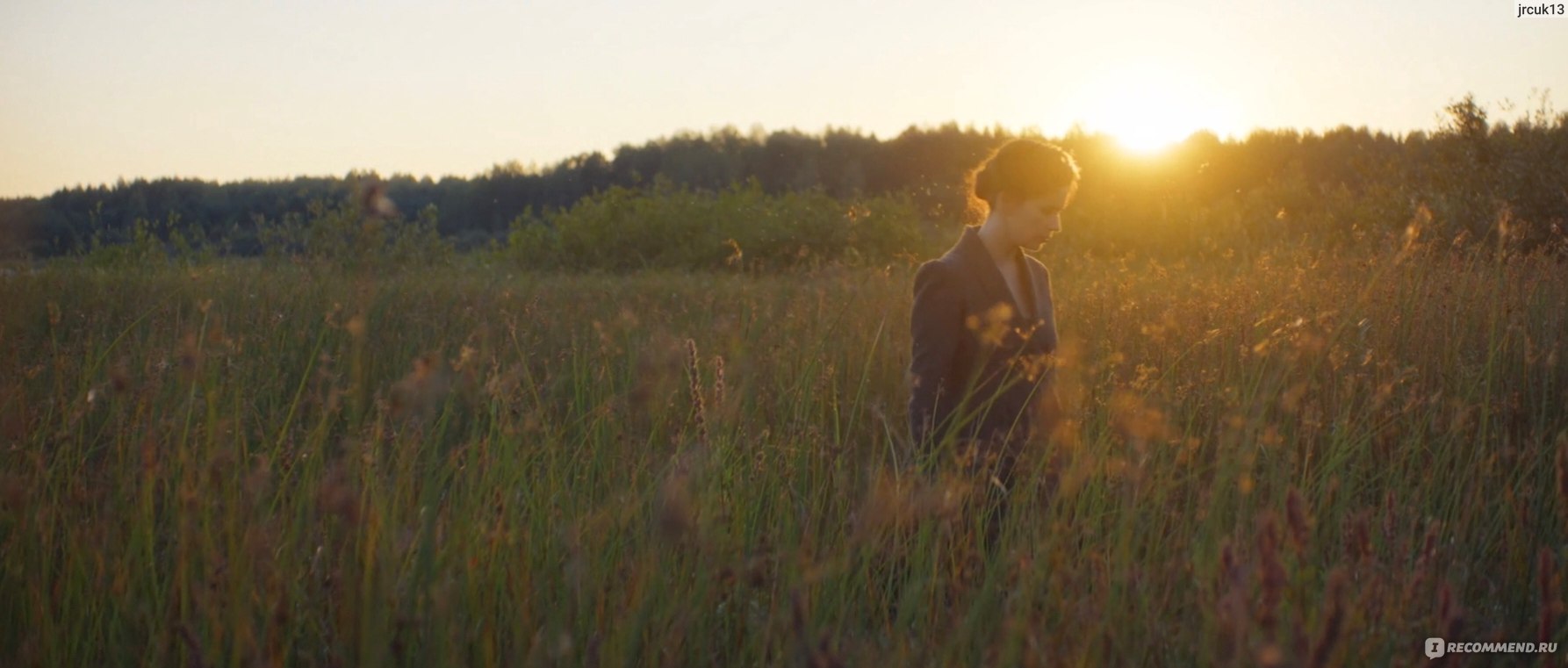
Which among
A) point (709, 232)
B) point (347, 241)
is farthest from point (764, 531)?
point (709, 232)

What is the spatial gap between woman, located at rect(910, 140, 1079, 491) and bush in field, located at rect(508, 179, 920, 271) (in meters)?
12.3

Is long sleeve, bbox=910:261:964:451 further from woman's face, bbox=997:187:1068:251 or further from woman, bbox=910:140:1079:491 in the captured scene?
woman's face, bbox=997:187:1068:251

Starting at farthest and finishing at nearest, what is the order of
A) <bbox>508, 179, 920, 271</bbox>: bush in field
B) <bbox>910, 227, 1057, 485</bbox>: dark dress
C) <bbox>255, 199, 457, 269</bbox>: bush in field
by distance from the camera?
<bbox>508, 179, 920, 271</bbox>: bush in field < <bbox>255, 199, 457, 269</bbox>: bush in field < <bbox>910, 227, 1057, 485</bbox>: dark dress

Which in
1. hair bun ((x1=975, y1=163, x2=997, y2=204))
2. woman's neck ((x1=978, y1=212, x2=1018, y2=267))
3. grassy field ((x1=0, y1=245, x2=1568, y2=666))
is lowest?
grassy field ((x1=0, y1=245, x2=1568, y2=666))

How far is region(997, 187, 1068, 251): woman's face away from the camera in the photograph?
3160 mm

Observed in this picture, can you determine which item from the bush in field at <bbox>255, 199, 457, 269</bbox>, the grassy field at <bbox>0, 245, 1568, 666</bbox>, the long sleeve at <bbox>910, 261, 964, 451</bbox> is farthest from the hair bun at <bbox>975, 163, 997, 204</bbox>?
the bush in field at <bbox>255, 199, 457, 269</bbox>

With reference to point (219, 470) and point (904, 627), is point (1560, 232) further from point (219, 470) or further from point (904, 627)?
point (219, 470)

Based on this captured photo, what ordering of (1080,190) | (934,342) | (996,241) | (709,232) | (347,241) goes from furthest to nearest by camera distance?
(1080,190) → (709,232) → (347,241) → (996,241) → (934,342)

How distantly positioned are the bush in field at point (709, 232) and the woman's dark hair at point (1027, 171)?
1230 cm

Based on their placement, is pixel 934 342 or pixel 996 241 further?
pixel 996 241

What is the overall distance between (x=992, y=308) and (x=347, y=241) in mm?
10590

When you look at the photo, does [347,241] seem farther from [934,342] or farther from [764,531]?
[764,531]

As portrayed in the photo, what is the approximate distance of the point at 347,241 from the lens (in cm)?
1229

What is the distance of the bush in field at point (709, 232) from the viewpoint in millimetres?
16656
